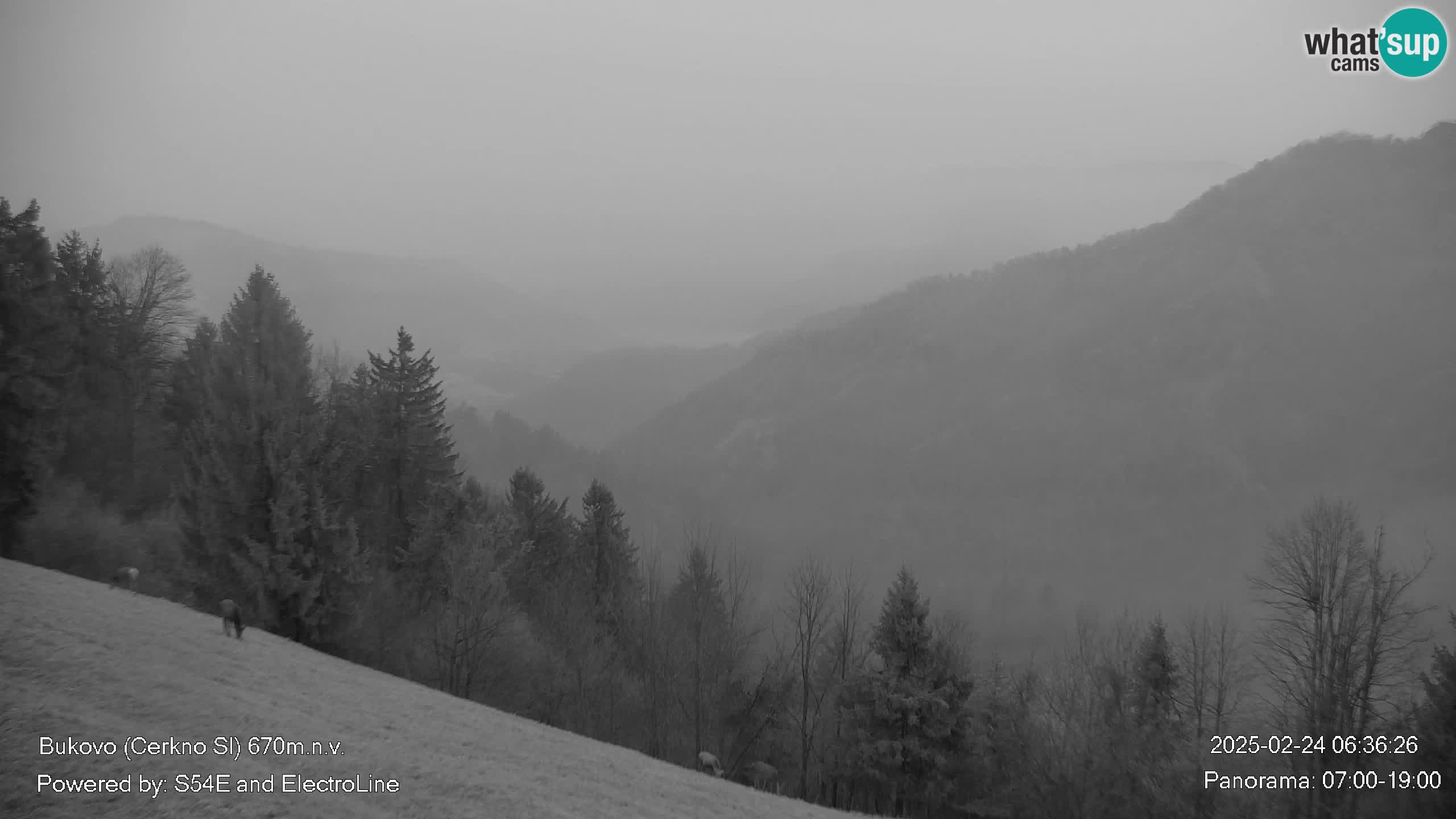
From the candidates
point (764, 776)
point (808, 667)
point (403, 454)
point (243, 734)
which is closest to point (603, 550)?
point (403, 454)

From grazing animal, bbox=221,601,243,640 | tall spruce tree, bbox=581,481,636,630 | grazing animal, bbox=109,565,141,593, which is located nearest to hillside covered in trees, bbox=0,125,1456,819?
tall spruce tree, bbox=581,481,636,630

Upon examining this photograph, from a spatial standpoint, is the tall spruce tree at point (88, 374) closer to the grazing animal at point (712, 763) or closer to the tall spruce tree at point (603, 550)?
the tall spruce tree at point (603, 550)

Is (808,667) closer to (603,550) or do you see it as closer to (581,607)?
(581,607)

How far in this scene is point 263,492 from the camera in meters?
25.7

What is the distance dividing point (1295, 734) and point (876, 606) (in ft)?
282

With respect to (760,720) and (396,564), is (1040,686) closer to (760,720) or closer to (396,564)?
(760,720)

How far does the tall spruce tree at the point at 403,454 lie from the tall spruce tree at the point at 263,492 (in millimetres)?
9679

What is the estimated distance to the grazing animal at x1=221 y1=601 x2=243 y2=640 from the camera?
61.4ft

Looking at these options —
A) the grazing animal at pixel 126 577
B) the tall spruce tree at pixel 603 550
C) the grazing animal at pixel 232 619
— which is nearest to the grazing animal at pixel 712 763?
the grazing animal at pixel 232 619

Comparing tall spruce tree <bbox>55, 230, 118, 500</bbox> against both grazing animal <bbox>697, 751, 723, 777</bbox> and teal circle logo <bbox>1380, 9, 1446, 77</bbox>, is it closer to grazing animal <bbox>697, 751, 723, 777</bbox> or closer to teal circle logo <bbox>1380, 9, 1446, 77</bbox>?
grazing animal <bbox>697, 751, 723, 777</bbox>

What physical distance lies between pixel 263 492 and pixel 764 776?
21.9m

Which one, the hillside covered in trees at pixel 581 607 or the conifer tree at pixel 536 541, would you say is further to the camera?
the conifer tree at pixel 536 541

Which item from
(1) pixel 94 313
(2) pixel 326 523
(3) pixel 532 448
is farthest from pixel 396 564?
(3) pixel 532 448

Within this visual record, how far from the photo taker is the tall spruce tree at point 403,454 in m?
37.4
